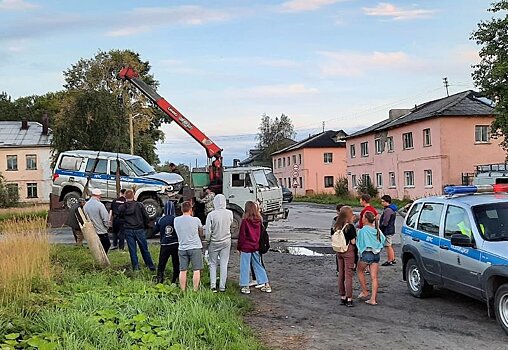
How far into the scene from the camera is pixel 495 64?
30547mm

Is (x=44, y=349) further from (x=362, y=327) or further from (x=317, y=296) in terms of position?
(x=317, y=296)

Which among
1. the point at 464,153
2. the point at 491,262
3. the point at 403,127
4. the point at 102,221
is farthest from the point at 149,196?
the point at 403,127

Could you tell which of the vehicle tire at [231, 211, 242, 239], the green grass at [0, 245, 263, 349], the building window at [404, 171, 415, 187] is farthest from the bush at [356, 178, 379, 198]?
the green grass at [0, 245, 263, 349]

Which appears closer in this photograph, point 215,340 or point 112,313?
point 215,340

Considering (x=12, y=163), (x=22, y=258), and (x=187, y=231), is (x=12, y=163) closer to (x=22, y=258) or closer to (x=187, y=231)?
(x=22, y=258)

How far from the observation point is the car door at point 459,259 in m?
8.59

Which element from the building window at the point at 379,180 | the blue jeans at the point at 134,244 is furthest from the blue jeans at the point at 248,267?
the building window at the point at 379,180

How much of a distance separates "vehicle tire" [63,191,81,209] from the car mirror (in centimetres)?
1593

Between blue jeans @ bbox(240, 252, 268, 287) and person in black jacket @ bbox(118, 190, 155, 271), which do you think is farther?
person in black jacket @ bbox(118, 190, 155, 271)

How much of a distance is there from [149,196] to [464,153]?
88.5 feet

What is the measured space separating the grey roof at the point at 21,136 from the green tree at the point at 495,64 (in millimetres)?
46130

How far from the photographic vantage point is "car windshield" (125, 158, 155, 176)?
72.6 ft

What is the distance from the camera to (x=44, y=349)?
20.1ft

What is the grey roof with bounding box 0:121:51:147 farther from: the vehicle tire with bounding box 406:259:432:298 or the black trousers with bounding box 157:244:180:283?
the vehicle tire with bounding box 406:259:432:298
